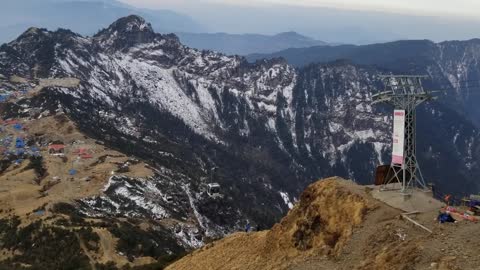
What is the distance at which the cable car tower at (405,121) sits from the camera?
30719 millimetres

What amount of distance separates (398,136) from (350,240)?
8.24 m

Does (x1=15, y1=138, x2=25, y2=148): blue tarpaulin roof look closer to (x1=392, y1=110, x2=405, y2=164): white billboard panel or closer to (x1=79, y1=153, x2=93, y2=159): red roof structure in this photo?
(x1=79, y1=153, x2=93, y2=159): red roof structure

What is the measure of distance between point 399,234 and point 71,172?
98.7 metres

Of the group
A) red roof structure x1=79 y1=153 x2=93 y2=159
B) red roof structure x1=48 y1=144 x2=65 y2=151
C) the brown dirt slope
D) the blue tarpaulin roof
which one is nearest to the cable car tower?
the brown dirt slope

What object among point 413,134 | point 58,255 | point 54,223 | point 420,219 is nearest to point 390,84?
point 413,134

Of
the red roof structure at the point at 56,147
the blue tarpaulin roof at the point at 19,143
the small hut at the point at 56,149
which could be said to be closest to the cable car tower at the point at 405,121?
the small hut at the point at 56,149

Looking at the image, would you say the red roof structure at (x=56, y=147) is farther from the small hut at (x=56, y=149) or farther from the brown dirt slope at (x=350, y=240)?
the brown dirt slope at (x=350, y=240)

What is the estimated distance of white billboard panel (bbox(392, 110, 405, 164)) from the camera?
30719 millimetres

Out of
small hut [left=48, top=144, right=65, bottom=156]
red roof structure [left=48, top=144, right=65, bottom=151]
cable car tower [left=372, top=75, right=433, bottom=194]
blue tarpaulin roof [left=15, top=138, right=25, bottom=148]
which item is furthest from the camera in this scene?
blue tarpaulin roof [left=15, top=138, right=25, bottom=148]

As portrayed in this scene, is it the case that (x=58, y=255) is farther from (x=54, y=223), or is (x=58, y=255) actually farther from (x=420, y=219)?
(x=420, y=219)

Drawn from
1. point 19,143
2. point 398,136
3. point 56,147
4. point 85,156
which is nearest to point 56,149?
point 56,147

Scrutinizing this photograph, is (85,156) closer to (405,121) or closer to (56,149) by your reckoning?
(56,149)

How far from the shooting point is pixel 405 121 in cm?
3070

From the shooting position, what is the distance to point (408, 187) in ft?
101
